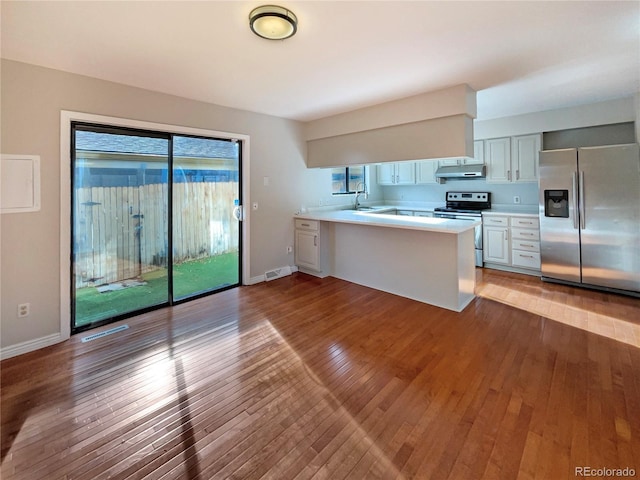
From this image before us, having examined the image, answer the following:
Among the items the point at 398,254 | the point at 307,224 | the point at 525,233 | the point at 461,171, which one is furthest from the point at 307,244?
the point at 525,233

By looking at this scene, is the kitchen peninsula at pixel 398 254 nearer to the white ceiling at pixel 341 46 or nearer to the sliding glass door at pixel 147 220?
the sliding glass door at pixel 147 220

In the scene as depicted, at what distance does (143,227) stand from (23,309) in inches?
49.1

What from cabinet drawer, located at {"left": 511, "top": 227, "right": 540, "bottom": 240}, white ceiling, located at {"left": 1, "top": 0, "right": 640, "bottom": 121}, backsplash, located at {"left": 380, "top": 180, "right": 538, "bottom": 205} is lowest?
cabinet drawer, located at {"left": 511, "top": 227, "right": 540, "bottom": 240}

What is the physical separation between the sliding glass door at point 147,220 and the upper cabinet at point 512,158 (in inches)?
163

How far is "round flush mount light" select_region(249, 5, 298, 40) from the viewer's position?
1.84 metres

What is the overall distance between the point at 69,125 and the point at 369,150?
3344mm

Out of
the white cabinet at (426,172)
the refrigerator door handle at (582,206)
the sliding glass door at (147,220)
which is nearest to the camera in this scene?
the sliding glass door at (147,220)

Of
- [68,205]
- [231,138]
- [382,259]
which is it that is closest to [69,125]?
[68,205]

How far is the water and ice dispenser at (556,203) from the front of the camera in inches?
160

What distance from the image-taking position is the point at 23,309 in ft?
8.59

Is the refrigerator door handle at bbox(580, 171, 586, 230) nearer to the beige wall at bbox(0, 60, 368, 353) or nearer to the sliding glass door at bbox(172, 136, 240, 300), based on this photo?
the sliding glass door at bbox(172, 136, 240, 300)
